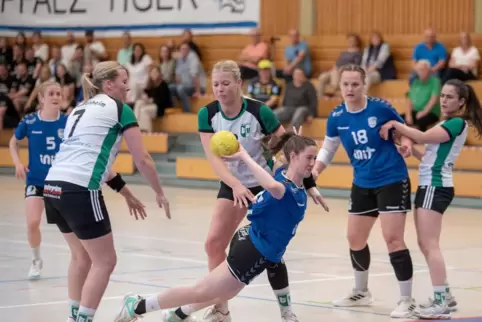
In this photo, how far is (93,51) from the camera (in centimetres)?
2575

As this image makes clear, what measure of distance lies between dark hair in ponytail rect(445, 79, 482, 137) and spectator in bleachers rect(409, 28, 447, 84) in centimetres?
1161

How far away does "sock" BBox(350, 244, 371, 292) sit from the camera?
8.35m

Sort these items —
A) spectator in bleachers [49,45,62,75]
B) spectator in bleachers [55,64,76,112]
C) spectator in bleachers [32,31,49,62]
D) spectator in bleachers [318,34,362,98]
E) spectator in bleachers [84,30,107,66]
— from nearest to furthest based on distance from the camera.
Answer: spectator in bleachers [318,34,362,98] → spectator in bleachers [55,64,76,112] → spectator in bleachers [49,45,62,75] → spectator in bleachers [84,30,107,66] → spectator in bleachers [32,31,49,62]

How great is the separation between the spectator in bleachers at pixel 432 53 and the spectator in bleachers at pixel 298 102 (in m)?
2.00

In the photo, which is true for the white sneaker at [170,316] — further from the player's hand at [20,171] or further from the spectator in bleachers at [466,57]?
the spectator in bleachers at [466,57]

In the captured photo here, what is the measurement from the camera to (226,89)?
24.1 feet

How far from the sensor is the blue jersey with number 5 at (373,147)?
26.2 feet

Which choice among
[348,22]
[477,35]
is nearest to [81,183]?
[477,35]

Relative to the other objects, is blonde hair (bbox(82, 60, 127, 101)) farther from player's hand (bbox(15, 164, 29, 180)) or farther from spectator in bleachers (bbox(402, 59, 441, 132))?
spectator in bleachers (bbox(402, 59, 441, 132))

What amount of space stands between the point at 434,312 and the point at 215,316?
1.64 metres

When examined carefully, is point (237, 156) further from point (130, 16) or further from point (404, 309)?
point (130, 16)

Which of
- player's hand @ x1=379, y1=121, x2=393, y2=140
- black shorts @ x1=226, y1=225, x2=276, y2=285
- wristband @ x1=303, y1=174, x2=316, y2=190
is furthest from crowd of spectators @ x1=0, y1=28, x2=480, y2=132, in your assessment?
black shorts @ x1=226, y1=225, x2=276, y2=285

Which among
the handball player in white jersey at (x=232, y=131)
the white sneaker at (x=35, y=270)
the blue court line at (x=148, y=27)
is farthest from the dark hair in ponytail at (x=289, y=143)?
the blue court line at (x=148, y=27)

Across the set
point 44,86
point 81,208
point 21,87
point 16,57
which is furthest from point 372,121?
point 16,57
